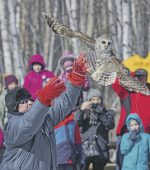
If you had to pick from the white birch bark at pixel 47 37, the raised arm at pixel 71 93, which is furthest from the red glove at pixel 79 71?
the white birch bark at pixel 47 37

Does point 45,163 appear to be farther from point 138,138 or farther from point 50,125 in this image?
point 138,138

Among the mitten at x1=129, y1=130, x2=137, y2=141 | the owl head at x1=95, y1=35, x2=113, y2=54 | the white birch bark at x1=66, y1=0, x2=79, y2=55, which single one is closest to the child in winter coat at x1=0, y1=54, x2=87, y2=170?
the owl head at x1=95, y1=35, x2=113, y2=54

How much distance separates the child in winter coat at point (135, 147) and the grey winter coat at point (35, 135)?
2705 mm

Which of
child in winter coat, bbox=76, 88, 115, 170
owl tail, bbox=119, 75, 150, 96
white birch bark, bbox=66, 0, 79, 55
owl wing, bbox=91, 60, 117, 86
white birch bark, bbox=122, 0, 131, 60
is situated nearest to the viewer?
owl wing, bbox=91, 60, 117, 86

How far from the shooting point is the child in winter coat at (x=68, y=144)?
810 centimetres

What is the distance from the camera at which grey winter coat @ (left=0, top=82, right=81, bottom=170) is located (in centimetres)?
525

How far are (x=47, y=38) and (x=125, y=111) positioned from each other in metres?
10.7

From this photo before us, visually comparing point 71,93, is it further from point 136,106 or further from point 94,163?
point 94,163

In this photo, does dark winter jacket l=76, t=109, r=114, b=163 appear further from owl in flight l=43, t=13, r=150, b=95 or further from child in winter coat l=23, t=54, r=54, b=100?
owl in flight l=43, t=13, r=150, b=95

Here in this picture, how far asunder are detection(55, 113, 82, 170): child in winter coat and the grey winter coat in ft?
8.11

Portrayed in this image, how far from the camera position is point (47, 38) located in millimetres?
19234

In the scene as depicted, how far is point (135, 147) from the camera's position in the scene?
324 inches

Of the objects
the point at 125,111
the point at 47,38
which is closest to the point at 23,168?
the point at 125,111

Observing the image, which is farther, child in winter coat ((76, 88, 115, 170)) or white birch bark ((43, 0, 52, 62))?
white birch bark ((43, 0, 52, 62))
